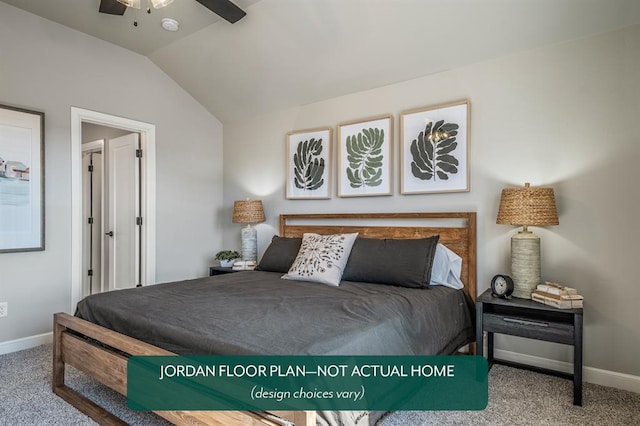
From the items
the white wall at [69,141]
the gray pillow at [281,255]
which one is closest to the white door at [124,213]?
the white wall at [69,141]

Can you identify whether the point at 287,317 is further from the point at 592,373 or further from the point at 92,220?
the point at 92,220

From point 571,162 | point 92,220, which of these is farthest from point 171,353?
point 92,220

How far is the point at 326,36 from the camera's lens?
125 inches

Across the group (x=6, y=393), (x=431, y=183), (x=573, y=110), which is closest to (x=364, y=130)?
(x=431, y=183)

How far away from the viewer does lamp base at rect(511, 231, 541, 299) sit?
8.31 ft

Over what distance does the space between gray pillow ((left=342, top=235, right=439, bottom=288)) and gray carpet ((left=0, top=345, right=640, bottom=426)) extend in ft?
2.77

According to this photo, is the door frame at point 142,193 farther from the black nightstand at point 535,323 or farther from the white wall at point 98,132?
the black nightstand at point 535,323

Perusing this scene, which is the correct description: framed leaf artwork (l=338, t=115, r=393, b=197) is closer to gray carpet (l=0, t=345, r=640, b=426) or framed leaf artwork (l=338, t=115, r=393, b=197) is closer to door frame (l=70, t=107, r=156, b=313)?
gray carpet (l=0, t=345, r=640, b=426)

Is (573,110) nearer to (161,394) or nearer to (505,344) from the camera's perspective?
(505,344)

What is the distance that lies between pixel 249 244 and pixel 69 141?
199 centimetres

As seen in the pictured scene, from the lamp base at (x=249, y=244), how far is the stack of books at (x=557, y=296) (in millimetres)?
2794

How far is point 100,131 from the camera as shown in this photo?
479 centimetres

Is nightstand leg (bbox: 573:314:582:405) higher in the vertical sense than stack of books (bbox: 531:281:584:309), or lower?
lower

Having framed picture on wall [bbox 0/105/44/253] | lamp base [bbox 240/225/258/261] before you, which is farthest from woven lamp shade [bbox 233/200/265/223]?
framed picture on wall [bbox 0/105/44/253]
